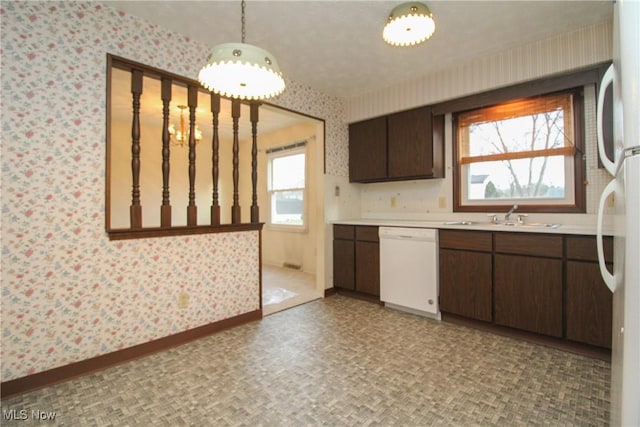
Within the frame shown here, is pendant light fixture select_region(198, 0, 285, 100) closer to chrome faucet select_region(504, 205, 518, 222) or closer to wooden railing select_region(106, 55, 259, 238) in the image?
wooden railing select_region(106, 55, 259, 238)

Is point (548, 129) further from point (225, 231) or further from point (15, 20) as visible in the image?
point (15, 20)

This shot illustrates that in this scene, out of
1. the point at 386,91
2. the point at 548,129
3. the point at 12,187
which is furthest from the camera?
the point at 386,91

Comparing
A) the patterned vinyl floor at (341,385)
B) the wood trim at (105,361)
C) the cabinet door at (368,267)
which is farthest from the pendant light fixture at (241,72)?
the cabinet door at (368,267)

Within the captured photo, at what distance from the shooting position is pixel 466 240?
2.69 metres

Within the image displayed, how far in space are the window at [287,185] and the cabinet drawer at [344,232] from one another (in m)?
1.34

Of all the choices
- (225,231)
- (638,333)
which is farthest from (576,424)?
(225,231)

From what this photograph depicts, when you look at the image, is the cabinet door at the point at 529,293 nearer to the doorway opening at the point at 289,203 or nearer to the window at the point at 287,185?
the doorway opening at the point at 289,203

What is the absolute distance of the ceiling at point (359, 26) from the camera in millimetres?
2082

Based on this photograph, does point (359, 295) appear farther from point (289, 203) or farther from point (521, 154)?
point (289, 203)

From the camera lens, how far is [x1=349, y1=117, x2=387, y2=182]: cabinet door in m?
3.62

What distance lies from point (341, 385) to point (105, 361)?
1.60 m

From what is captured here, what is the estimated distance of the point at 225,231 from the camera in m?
2.72

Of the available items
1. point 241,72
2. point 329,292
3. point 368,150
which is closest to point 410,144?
point 368,150

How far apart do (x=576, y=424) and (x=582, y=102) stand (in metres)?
2.44
